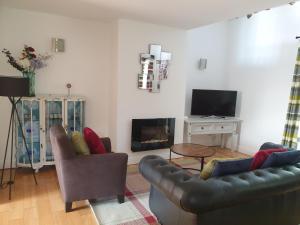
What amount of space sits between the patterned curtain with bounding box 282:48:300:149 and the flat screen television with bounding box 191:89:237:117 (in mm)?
1128

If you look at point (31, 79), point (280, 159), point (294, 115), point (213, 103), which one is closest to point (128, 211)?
point (280, 159)

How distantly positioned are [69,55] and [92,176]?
2.28m

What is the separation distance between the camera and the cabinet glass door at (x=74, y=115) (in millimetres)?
3715

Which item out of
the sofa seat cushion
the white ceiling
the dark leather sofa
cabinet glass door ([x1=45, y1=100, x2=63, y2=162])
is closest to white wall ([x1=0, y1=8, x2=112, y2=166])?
the white ceiling

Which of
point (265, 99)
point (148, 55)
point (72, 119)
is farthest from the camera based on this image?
point (265, 99)

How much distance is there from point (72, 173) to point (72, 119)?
4.69ft

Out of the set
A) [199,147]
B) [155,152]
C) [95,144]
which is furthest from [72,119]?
[199,147]

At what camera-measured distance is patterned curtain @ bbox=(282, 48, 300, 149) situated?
13.1 feet

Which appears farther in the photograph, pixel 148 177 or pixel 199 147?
pixel 199 147

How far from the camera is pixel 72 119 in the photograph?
3.76m

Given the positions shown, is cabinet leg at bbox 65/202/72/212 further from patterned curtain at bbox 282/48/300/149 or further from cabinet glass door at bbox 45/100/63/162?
patterned curtain at bbox 282/48/300/149

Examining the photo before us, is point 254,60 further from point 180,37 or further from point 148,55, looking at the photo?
point 148,55

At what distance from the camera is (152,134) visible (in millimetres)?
4391

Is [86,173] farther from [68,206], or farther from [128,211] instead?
[128,211]
